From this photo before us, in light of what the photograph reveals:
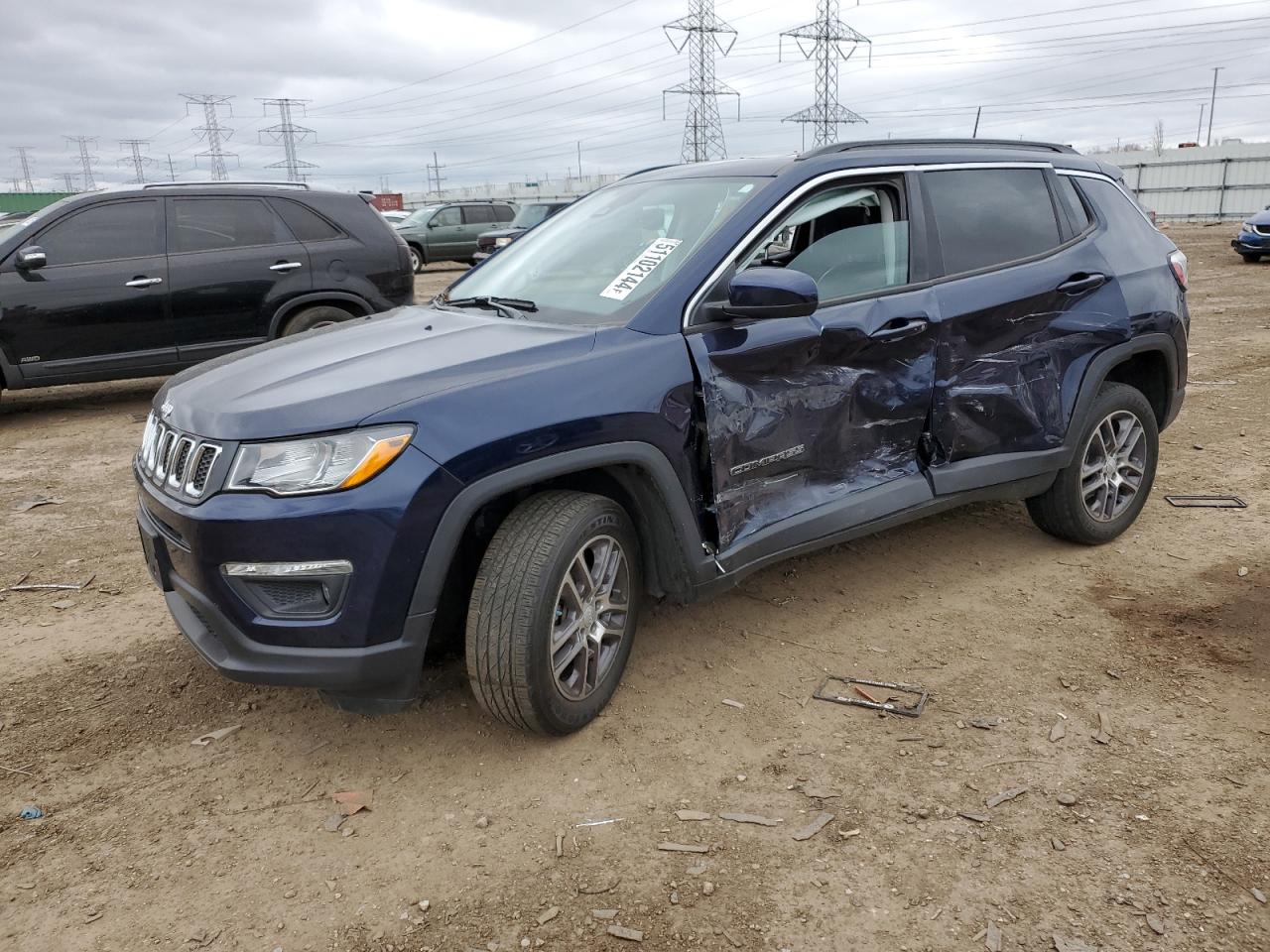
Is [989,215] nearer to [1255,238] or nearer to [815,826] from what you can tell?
[815,826]

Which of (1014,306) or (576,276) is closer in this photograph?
(576,276)

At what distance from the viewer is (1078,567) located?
427 centimetres

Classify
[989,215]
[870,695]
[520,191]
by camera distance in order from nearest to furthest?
[870,695] → [989,215] → [520,191]

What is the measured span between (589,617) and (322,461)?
37.0 inches

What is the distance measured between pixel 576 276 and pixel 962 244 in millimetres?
1624

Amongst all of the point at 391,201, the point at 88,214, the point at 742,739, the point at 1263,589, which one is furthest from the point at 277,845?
the point at 391,201

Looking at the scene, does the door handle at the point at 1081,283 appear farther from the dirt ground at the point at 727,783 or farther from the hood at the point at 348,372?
the hood at the point at 348,372

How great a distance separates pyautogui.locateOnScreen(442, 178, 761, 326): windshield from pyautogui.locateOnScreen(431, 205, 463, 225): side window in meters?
18.6

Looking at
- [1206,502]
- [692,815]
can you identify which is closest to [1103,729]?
[692,815]

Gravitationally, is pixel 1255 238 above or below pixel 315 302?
below

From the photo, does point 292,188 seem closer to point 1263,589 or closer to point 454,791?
point 454,791

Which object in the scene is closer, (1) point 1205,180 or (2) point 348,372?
(2) point 348,372

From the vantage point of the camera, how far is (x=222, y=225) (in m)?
7.74

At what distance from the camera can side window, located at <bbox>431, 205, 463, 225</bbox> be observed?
21734 mm
